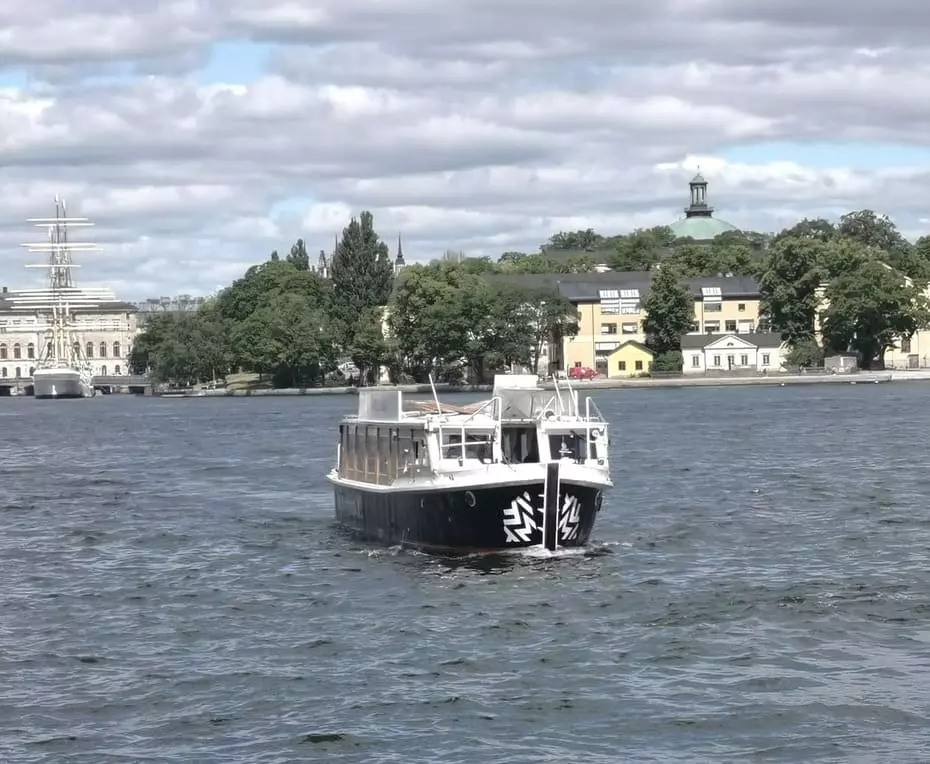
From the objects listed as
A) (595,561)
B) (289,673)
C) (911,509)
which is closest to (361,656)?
(289,673)

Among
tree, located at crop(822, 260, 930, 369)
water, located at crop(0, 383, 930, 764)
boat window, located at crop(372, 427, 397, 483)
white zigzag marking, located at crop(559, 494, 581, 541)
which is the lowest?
water, located at crop(0, 383, 930, 764)

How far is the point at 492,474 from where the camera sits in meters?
42.8

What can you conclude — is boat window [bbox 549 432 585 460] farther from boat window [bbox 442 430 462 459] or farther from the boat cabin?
boat window [bbox 442 430 462 459]

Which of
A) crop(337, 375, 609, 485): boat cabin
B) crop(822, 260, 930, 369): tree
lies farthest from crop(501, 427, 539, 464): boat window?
crop(822, 260, 930, 369): tree

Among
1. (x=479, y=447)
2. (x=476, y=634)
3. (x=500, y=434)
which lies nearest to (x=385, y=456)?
(x=479, y=447)

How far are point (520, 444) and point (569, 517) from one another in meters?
2.72

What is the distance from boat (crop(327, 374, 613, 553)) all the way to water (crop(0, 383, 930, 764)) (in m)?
0.96

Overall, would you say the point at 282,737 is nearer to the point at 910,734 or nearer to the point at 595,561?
the point at 910,734

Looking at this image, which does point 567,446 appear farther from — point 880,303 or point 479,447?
point 880,303

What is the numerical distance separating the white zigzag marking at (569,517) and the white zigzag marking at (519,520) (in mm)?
860

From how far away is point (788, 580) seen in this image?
135 feet

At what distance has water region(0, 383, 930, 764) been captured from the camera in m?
27.7

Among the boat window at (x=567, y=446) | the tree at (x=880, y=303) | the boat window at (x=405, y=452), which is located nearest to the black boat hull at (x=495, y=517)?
the boat window at (x=405, y=452)

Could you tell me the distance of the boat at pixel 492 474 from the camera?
43.2 meters
